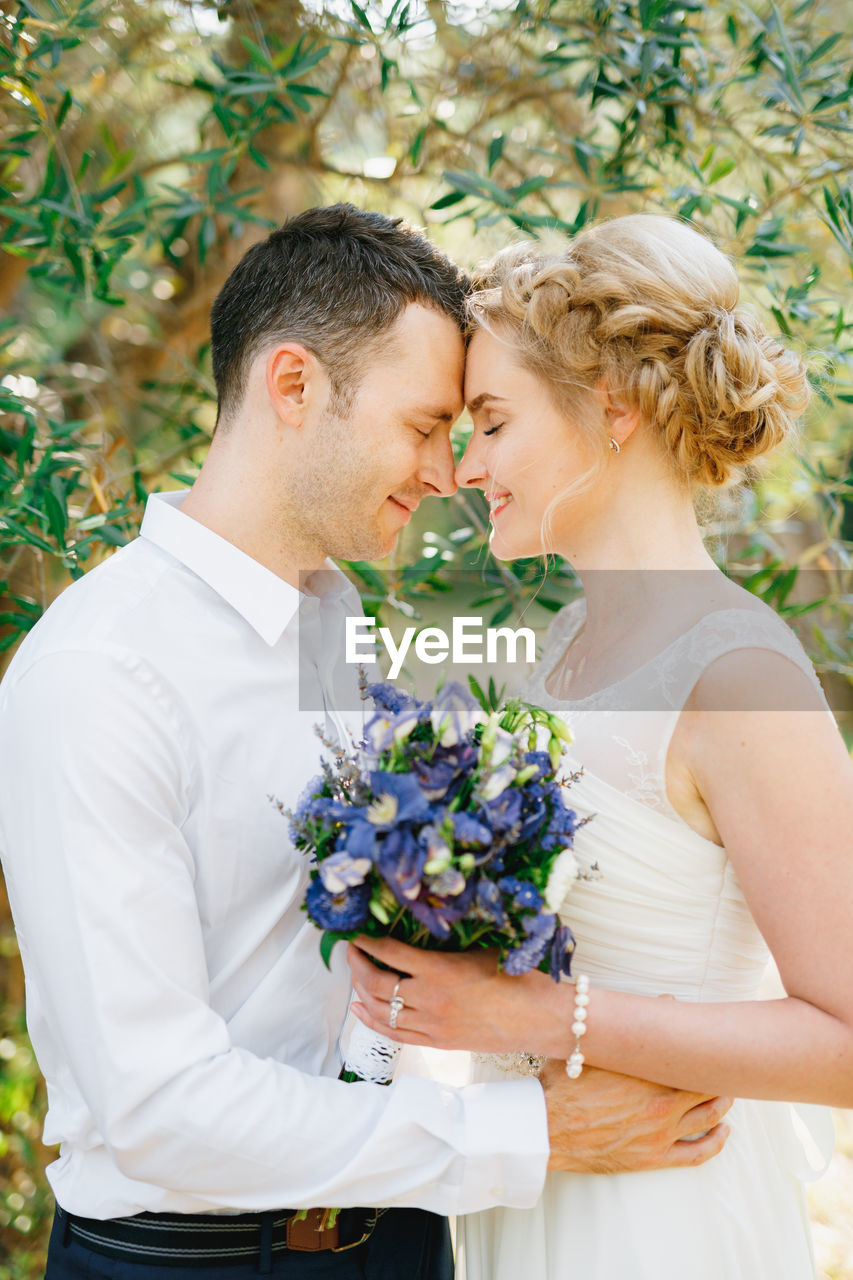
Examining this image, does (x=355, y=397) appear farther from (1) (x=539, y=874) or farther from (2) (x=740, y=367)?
(1) (x=539, y=874)

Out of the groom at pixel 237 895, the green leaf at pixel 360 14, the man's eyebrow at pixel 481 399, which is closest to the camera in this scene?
the groom at pixel 237 895

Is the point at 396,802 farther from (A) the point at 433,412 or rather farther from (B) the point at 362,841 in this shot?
(A) the point at 433,412

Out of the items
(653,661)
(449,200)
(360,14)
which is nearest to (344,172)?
(360,14)

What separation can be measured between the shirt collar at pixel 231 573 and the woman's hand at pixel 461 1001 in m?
0.59

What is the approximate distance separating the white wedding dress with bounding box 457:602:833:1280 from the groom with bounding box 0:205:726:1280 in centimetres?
12

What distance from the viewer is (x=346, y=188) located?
3.32 meters

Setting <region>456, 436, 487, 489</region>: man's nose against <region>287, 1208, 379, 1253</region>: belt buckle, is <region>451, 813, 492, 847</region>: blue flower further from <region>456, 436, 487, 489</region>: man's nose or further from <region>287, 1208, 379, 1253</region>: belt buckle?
<region>456, 436, 487, 489</region>: man's nose

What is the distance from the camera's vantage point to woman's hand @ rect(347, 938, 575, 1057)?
139 centimetres

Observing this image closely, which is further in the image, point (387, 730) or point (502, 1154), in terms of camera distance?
point (502, 1154)

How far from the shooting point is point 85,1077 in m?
1.36

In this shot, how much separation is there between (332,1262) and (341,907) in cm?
75
